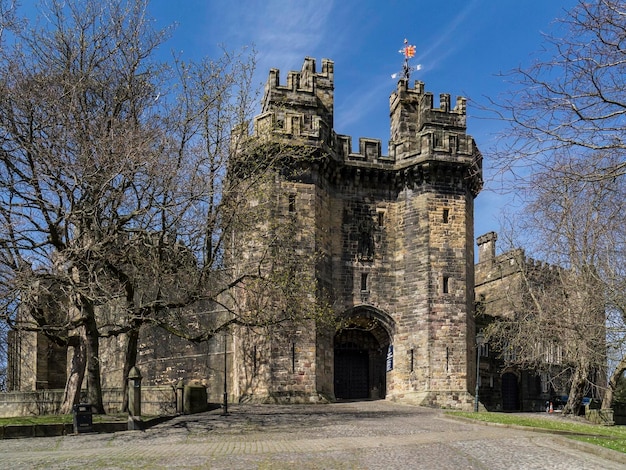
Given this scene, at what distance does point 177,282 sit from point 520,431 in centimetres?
987

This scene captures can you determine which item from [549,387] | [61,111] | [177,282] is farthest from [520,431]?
[549,387]

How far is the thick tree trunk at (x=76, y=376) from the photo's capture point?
1867 centimetres

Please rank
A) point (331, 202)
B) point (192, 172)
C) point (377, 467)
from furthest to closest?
point (331, 202) < point (192, 172) < point (377, 467)

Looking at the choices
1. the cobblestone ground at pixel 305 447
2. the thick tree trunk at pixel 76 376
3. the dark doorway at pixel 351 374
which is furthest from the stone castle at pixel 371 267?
the cobblestone ground at pixel 305 447

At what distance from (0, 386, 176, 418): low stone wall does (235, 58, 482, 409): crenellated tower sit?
4.86 m

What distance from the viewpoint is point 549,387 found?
38219mm

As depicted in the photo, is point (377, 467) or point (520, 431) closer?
point (377, 467)

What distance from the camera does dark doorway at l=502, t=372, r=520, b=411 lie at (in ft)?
118

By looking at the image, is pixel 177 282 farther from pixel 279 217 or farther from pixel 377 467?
pixel 377 467

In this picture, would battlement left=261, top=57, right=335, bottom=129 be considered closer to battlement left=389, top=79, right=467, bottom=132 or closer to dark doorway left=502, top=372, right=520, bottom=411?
battlement left=389, top=79, right=467, bottom=132

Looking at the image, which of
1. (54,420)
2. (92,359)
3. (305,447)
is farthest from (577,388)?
(54,420)

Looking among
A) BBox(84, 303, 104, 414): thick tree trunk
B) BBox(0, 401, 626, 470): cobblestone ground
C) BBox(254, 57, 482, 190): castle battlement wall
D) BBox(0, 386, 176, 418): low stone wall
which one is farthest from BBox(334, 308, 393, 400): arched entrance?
BBox(84, 303, 104, 414): thick tree trunk

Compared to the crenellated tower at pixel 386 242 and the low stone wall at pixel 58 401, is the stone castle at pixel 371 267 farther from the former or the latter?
the low stone wall at pixel 58 401

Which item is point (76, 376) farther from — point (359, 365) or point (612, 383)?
point (612, 383)
